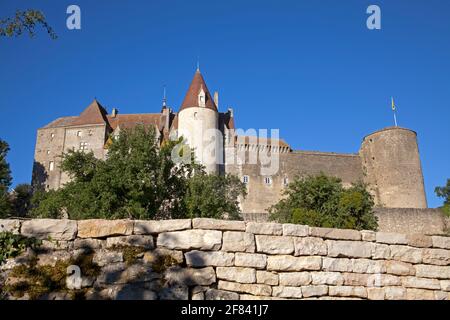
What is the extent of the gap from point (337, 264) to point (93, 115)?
183ft

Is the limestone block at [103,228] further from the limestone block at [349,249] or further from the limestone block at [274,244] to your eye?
the limestone block at [349,249]

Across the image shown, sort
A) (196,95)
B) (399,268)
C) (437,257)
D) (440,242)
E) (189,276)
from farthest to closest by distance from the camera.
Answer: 1. (196,95)
2. (440,242)
3. (437,257)
4. (399,268)
5. (189,276)

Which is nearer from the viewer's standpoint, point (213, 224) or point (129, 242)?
point (129, 242)

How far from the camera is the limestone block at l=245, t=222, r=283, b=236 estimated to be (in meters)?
6.47

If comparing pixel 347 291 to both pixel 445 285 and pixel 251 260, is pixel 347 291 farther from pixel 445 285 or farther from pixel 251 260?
pixel 445 285

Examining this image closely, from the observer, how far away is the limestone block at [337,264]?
655 centimetres

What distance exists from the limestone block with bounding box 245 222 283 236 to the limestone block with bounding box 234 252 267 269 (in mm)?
378

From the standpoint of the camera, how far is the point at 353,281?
6.57m

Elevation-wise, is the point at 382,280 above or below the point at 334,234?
below

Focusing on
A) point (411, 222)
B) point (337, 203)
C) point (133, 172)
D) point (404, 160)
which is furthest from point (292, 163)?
point (133, 172)

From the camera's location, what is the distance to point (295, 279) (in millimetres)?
6324

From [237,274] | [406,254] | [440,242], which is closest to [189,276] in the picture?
[237,274]
